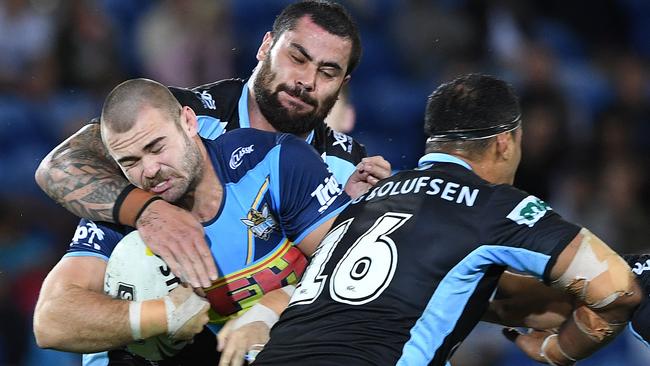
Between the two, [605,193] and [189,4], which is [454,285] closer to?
[605,193]

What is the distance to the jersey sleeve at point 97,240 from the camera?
421 cm

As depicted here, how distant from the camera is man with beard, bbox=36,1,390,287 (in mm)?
4203

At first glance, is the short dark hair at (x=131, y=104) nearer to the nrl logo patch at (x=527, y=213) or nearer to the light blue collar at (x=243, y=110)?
the light blue collar at (x=243, y=110)

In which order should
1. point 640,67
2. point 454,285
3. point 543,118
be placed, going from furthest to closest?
point 640,67
point 543,118
point 454,285

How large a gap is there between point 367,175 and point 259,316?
839 mm

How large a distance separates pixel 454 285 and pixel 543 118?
5.08 meters

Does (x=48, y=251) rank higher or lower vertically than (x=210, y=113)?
lower

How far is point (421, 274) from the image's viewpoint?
11.8ft

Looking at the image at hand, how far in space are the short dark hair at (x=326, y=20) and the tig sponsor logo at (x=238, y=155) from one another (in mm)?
913

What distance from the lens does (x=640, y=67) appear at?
377 inches

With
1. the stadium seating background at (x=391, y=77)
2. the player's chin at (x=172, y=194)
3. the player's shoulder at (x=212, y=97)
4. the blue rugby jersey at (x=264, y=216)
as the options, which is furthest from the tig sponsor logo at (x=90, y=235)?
the stadium seating background at (x=391, y=77)

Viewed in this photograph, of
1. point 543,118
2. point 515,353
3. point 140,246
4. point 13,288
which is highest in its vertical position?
point 140,246

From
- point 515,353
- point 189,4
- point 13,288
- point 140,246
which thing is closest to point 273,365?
point 140,246

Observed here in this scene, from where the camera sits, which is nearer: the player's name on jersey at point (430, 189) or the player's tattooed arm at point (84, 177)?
the player's name on jersey at point (430, 189)
